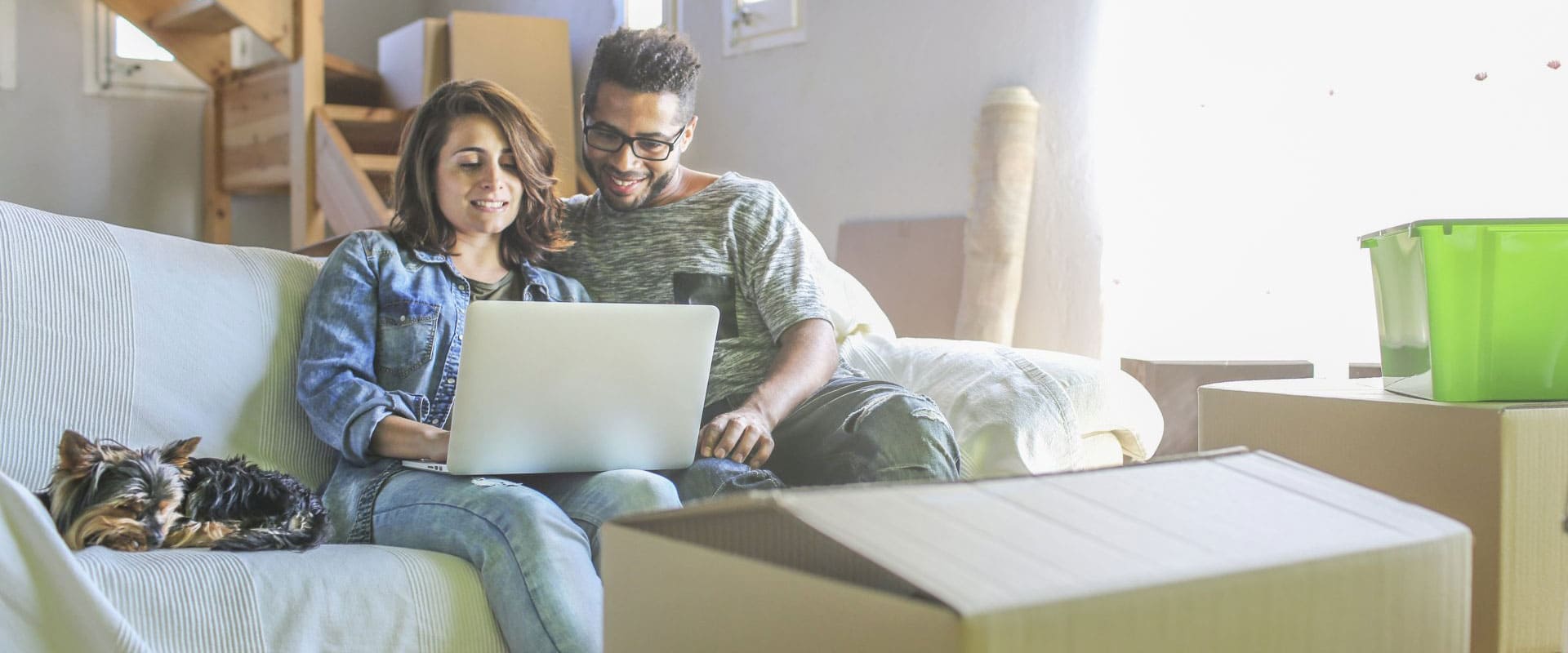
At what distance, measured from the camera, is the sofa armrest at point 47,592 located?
1146mm

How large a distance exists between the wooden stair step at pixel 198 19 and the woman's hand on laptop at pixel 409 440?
2.97 meters

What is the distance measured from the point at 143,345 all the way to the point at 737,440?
769 millimetres

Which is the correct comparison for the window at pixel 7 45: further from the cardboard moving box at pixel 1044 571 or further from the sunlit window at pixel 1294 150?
the cardboard moving box at pixel 1044 571

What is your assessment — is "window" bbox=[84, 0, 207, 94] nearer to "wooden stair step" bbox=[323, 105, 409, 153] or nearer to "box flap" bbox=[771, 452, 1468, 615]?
"wooden stair step" bbox=[323, 105, 409, 153]

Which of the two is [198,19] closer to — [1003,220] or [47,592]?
[1003,220]

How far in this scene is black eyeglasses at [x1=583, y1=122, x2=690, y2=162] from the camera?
1.90m

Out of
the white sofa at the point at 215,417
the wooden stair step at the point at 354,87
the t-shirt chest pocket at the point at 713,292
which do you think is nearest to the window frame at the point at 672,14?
the wooden stair step at the point at 354,87

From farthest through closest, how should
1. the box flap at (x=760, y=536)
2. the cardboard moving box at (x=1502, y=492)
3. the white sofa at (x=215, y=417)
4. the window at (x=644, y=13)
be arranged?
the window at (x=644, y=13), the white sofa at (x=215, y=417), the cardboard moving box at (x=1502, y=492), the box flap at (x=760, y=536)

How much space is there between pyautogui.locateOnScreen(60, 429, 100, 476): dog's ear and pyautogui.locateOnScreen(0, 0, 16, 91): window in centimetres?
381

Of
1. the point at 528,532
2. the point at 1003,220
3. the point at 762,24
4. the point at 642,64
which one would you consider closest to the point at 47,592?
the point at 528,532

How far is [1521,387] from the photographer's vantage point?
114cm

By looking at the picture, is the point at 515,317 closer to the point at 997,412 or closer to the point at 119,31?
the point at 997,412

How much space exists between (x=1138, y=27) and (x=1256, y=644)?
2.56 meters

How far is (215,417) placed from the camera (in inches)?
65.5
